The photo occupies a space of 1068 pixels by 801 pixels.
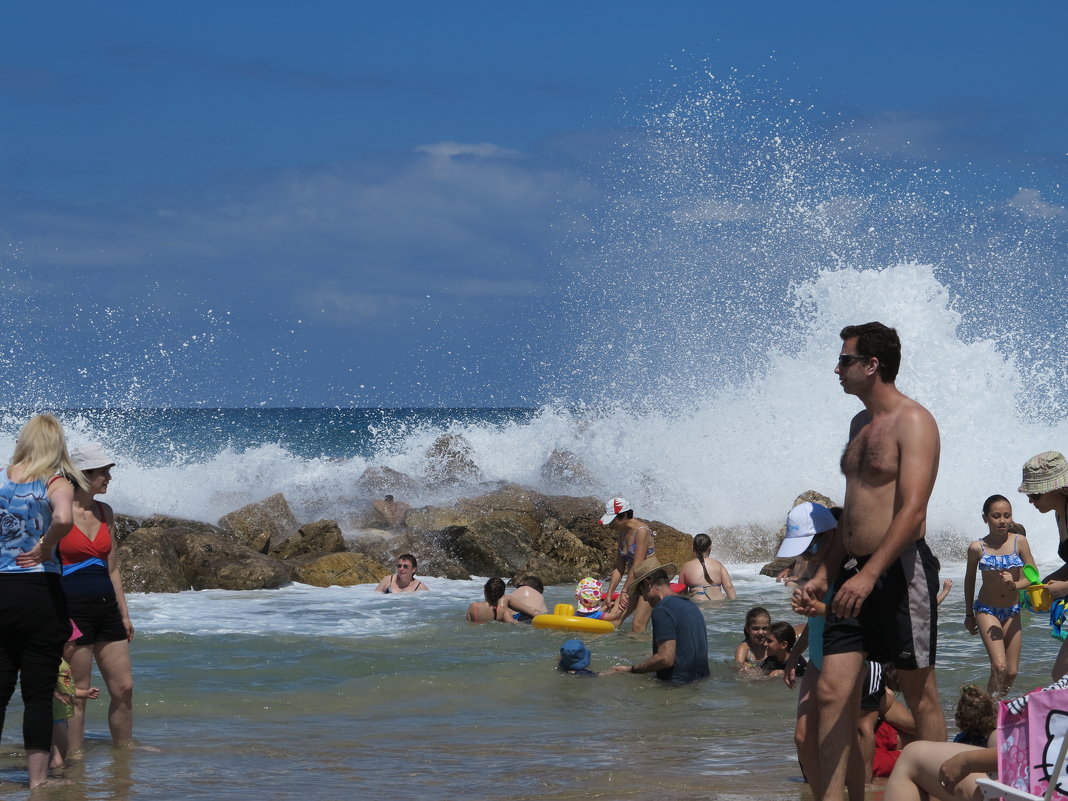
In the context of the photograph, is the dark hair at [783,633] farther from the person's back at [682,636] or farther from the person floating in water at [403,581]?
the person floating in water at [403,581]

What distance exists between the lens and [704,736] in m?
7.43

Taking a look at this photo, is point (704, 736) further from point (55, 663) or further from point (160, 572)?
point (160, 572)

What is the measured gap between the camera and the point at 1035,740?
3428mm

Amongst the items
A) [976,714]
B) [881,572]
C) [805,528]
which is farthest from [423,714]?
[881,572]

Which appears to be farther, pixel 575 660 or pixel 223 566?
pixel 223 566

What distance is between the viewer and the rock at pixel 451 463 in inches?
1081

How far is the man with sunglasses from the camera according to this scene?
14.1 feet

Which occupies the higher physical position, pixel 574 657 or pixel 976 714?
pixel 976 714

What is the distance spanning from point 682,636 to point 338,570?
7.83m

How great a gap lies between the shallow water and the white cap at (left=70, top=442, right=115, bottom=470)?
151 centimetres

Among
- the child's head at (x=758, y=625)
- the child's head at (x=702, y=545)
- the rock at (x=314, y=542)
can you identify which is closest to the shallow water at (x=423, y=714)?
the child's head at (x=758, y=625)

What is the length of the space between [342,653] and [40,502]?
572 centimetres

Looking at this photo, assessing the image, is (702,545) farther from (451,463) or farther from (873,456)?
(451,463)

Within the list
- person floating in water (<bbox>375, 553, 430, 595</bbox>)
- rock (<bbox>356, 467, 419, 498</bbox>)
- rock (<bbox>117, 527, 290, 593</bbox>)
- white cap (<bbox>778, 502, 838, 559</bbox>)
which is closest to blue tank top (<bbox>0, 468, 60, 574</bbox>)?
white cap (<bbox>778, 502, 838, 559</bbox>)
